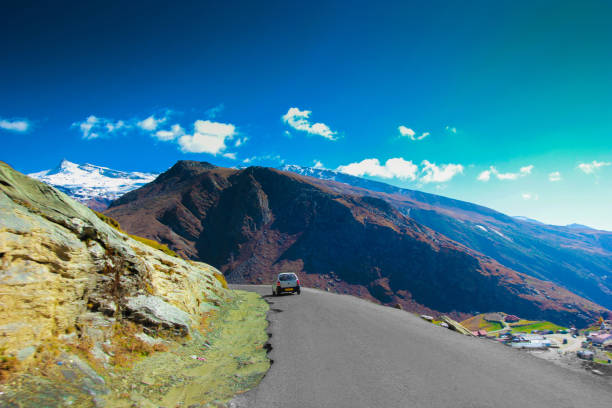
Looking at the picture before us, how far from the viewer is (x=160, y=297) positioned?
10305mm

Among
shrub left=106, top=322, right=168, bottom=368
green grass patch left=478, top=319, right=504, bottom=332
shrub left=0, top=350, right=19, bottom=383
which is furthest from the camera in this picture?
green grass patch left=478, top=319, right=504, bottom=332

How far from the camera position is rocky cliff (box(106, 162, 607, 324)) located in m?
141

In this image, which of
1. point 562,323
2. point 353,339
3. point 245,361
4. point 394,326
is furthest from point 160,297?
point 562,323

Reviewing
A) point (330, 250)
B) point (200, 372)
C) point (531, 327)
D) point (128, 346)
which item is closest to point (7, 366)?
point (128, 346)

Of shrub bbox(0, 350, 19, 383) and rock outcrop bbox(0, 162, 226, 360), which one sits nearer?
shrub bbox(0, 350, 19, 383)

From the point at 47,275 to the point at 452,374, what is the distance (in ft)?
32.7

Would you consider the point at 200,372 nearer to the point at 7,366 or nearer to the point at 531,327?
the point at 7,366

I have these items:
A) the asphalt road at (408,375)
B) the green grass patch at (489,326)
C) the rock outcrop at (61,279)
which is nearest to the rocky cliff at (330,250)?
the green grass patch at (489,326)

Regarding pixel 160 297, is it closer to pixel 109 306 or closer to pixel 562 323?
pixel 109 306

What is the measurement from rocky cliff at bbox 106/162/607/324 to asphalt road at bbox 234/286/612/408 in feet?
418

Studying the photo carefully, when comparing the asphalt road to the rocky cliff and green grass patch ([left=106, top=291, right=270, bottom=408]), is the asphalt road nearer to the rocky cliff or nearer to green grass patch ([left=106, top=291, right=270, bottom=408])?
green grass patch ([left=106, top=291, right=270, bottom=408])

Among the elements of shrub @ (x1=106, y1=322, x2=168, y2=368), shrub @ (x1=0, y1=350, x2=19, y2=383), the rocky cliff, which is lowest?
the rocky cliff

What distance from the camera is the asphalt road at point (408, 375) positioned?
5.72 meters

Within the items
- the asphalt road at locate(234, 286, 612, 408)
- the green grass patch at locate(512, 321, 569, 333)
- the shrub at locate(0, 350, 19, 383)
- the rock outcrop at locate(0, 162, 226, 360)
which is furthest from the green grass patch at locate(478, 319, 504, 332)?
the shrub at locate(0, 350, 19, 383)
